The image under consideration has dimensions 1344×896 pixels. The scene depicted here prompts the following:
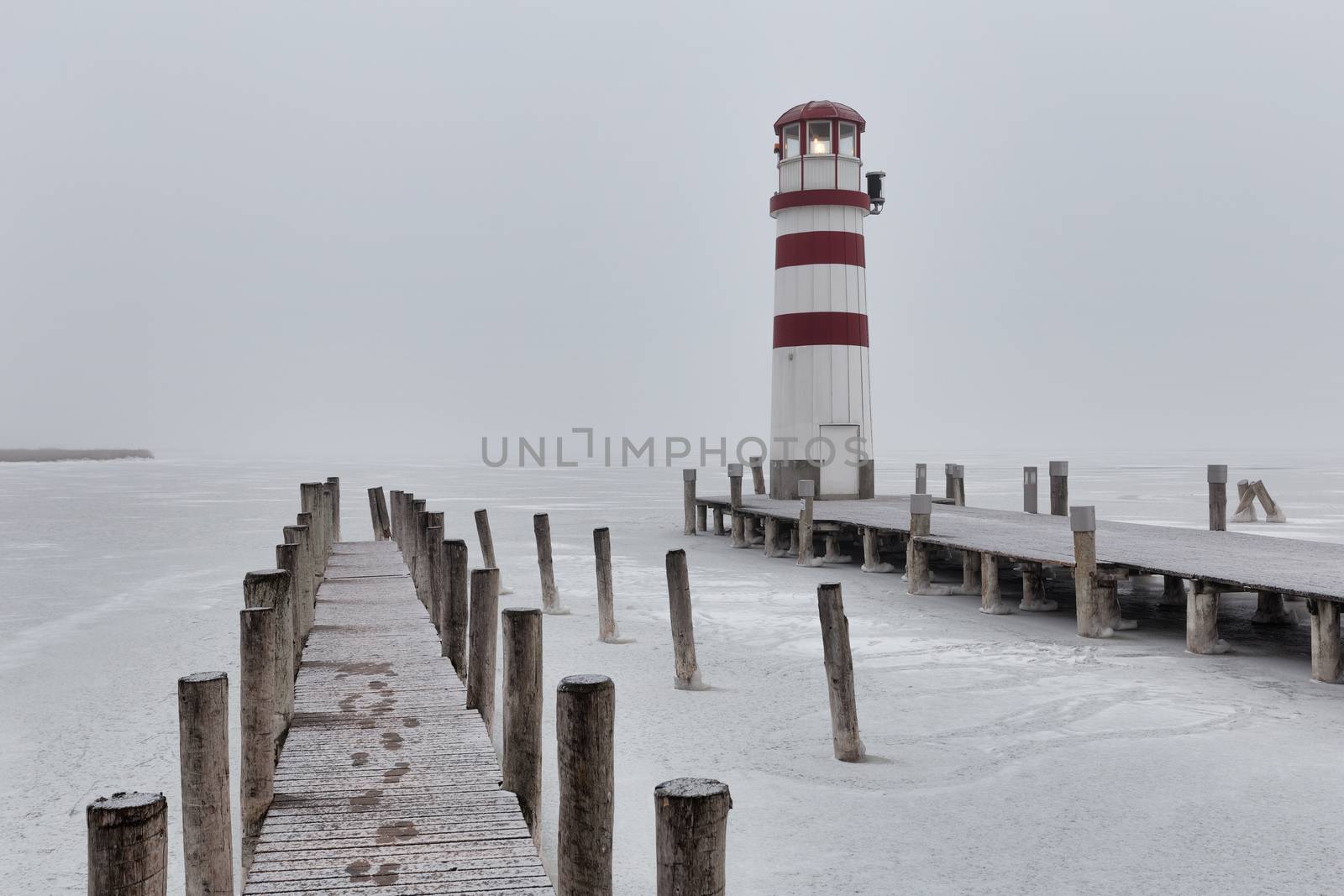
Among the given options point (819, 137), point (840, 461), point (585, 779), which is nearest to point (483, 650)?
point (585, 779)

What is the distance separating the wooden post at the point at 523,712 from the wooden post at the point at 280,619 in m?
1.38

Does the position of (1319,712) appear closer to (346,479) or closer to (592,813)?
(592,813)

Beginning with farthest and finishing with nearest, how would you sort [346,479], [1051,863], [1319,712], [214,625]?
[346,479], [214,625], [1319,712], [1051,863]

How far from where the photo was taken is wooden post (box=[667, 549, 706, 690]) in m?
9.98

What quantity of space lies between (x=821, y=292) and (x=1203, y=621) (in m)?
10.6

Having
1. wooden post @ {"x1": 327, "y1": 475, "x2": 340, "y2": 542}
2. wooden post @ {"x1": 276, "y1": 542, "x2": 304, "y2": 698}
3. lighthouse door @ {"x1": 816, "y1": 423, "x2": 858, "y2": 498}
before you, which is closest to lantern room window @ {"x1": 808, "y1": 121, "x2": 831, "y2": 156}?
lighthouse door @ {"x1": 816, "y1": 423, "x2": 858, "y2": 498}

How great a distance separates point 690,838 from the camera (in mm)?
3135

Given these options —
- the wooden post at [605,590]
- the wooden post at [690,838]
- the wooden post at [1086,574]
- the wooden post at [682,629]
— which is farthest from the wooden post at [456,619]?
the wooden post at [1086,574]

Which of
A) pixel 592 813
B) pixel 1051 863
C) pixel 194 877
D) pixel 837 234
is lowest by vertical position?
pixel 1051 863

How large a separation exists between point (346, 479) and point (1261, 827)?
52.7m

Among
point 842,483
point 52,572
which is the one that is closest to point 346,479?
point 52,572

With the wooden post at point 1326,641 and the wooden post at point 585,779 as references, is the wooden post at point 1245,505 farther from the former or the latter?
the wooden post at point 585,779

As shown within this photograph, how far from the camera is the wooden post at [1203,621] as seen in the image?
35.6 feet

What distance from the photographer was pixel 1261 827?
6500 mm
